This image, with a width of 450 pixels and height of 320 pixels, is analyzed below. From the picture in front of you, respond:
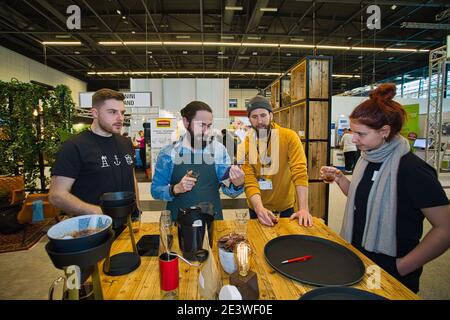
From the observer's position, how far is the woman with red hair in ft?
4.02

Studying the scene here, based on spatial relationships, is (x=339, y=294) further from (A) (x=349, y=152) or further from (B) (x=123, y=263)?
(A) (x=349, y=152)

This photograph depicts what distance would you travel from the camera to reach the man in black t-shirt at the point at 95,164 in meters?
1.74

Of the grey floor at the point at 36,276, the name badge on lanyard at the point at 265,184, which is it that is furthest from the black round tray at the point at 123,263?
the grey floor at the point at 36,276

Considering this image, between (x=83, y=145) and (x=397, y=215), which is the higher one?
(x=83, y=145)

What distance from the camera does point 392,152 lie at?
1.40 m

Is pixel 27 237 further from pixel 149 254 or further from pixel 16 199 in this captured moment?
pixel 149 254

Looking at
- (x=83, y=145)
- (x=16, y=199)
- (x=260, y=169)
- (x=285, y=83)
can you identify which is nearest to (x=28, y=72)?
(x=16, y=199)

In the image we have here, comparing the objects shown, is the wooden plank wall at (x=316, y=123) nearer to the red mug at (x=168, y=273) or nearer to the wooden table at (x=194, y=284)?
the wooden table at (x=194, y=284)

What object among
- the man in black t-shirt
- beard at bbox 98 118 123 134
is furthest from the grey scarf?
beard at bbox 98 118 123 134

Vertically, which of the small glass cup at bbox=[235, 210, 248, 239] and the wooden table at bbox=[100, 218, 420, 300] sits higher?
the small glass cup at bbox=[235, 210, 248, 239]

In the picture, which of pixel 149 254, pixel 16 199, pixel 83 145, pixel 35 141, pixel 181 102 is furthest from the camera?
pixel 181 102

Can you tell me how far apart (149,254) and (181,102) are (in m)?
11.0

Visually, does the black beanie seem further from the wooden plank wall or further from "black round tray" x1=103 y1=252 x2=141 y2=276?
the wooden plank wall

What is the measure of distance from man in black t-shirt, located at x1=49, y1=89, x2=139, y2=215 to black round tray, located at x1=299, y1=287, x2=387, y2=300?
132 centimetres
